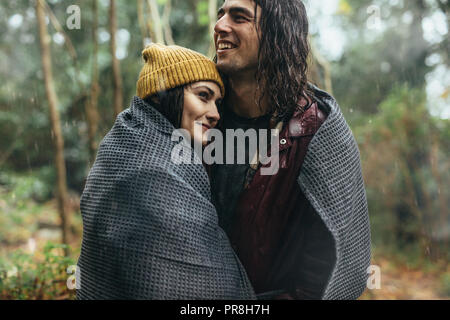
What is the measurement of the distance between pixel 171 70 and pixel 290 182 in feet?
2.82

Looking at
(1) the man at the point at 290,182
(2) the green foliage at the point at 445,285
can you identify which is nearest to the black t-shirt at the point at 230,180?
(1) the man at the point at 290,182

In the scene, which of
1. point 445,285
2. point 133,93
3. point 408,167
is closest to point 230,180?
point 445,285

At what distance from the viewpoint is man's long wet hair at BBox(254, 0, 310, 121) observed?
6.33 feet

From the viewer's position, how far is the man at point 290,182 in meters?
1.73

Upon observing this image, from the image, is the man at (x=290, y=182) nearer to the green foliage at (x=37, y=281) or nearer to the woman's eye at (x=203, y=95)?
the woman's eye at (x=203, y=95)

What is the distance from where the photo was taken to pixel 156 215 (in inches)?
60.7

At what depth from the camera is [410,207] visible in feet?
20.3

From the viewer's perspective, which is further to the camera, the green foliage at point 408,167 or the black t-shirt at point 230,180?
the green foliage at point 408,167

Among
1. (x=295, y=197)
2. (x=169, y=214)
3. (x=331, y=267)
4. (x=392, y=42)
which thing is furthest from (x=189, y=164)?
(x=392, y=42)

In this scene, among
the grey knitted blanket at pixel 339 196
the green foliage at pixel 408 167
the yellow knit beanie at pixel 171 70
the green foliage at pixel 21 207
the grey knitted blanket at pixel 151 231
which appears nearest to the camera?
the grey knitted blanket at pixel 151 231

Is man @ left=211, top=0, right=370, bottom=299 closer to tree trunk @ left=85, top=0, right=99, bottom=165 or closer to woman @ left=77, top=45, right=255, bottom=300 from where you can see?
woman @ left=77, top=45, right=255, bottom=300

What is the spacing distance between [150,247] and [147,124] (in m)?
0.61

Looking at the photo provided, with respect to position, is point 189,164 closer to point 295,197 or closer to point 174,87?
point 174,87

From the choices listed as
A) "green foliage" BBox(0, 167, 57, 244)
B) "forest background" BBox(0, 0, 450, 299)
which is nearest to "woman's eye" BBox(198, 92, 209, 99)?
"forest background" BBox(0, 0, 450, 299)
